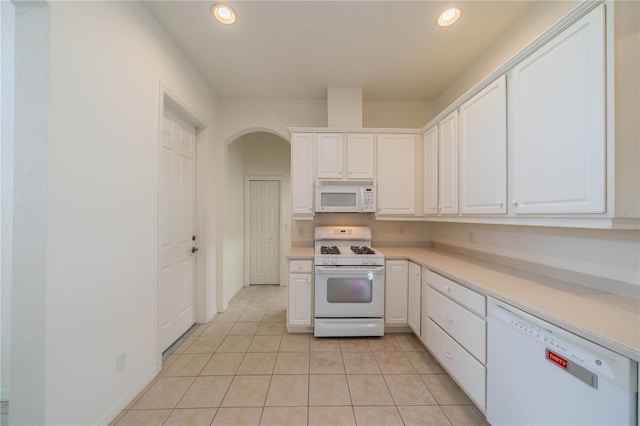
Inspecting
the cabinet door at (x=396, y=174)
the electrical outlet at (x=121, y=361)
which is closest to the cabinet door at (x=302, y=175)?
the cabinet door at (x=396, y=174)

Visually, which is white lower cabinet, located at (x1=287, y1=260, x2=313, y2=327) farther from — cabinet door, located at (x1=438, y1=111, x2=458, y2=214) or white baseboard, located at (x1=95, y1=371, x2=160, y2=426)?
cabinet door, located at (x1=438, y1=111, x2=458, y2=214)

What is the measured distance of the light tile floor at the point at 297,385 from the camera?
157cm

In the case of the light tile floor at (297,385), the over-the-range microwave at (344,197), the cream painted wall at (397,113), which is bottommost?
the light tile floor at (297,385)

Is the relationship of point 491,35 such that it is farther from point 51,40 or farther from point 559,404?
point 51,40

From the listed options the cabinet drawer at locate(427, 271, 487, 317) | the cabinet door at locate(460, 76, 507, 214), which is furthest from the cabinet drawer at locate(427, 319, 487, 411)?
the cabinet door at locate(460, 76, 507, 214)

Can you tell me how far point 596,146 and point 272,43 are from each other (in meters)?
2.48

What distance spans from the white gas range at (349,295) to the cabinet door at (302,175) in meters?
0.71

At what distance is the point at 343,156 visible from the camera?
116 inches

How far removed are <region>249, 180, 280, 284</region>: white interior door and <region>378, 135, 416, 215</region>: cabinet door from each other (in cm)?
219

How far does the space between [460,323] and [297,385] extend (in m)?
1.38

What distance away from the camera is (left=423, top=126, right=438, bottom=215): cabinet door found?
262 centimetres

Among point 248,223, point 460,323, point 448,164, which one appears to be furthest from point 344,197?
point 248,223

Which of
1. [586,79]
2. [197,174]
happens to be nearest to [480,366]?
[586,79]

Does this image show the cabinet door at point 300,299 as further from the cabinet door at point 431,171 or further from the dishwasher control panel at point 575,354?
the dishwasher control panel at point 575,354
